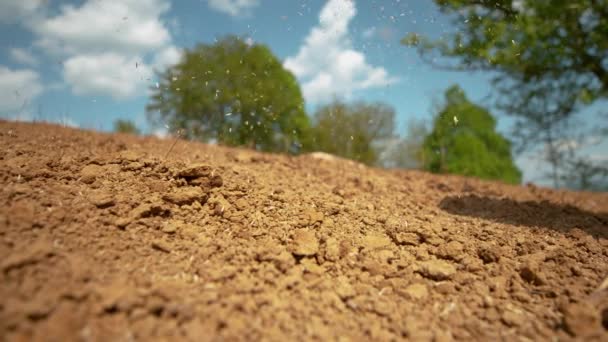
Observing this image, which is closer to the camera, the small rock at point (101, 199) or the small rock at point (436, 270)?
the small rock at point (436, 270)

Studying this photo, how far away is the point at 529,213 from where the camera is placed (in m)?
4.61

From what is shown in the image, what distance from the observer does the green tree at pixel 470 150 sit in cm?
1636

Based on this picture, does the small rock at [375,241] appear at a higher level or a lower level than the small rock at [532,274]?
higher

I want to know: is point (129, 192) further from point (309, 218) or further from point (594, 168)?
point (594, 168)

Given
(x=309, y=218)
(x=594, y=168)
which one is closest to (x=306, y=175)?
(x=309, y=218)

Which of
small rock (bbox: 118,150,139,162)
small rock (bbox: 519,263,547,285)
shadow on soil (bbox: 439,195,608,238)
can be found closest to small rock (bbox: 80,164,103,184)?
small rock (bbox: 118,150,139,162)

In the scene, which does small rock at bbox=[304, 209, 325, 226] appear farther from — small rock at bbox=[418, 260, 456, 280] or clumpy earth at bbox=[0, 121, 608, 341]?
small rock at bbox=[418, 260, 456, 280]

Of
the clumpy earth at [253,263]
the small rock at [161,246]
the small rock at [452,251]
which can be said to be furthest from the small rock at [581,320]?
the small rock at [161,246]

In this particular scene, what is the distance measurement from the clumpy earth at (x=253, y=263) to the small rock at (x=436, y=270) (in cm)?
1

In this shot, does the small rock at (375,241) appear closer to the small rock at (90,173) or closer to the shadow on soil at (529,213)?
the shadow on soil at (529,213)

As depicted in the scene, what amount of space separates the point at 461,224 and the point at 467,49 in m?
2.71

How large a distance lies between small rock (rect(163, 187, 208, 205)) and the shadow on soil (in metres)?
3.35

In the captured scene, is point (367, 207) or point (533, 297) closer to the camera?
point (533, 297)

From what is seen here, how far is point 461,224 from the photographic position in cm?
371
